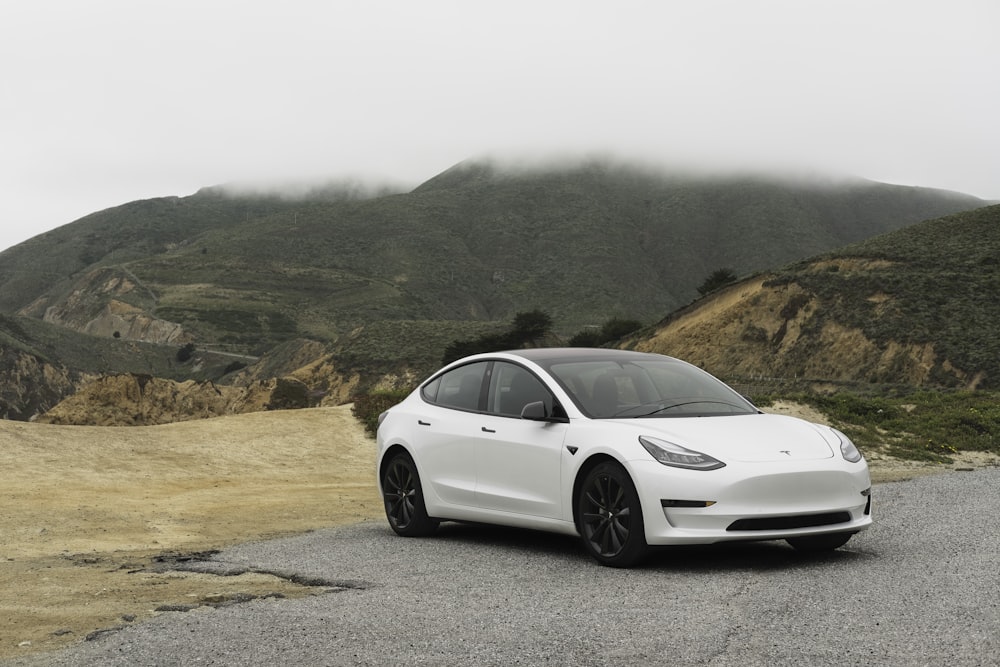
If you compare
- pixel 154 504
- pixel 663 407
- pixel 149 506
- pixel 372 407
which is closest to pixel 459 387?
pixel 663 407

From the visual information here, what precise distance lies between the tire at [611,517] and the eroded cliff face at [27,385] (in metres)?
73.7

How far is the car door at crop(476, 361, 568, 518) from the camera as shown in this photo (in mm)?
8281

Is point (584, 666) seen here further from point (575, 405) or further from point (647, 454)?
point (575, 405)

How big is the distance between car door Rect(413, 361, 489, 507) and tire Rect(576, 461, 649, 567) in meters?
1.45

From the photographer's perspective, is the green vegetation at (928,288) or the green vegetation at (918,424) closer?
the green vegetation at (918,424)

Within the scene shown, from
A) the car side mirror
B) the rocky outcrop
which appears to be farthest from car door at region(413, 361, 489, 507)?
the rocky outcrop

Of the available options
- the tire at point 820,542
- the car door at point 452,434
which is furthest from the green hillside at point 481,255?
the tire at point 820,542

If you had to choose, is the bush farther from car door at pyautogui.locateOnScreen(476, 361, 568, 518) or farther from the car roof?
car door at pyautogui.locateOnScreen(476, 361, 568, 518)

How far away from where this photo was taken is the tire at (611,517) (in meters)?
7.43

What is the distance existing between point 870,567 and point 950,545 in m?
1.21

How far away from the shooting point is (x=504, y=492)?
28.7ft

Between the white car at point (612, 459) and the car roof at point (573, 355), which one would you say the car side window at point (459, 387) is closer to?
the white car at point (612, 459)

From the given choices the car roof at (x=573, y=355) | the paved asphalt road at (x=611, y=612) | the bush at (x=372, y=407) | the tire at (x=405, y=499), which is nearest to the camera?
the paved asphalt road at (x=611, y=612)

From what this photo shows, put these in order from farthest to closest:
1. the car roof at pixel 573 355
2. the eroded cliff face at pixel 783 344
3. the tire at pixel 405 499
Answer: the eroded cliff face at pixel 783 344, the tire at pixel 405 499, the car roof at pixel 573 355
